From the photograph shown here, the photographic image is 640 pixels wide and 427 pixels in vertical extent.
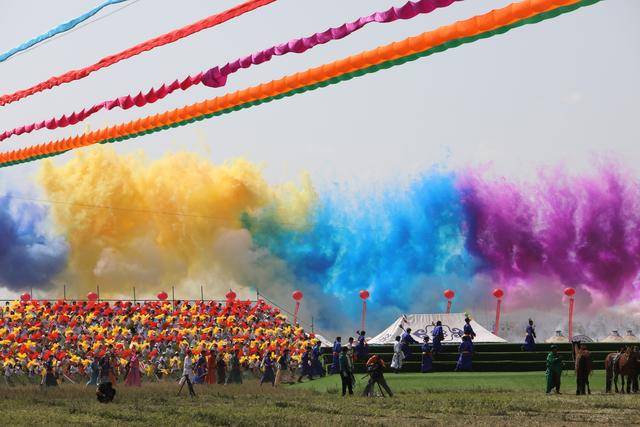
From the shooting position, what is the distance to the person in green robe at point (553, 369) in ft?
96.8

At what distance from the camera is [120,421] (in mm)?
23844

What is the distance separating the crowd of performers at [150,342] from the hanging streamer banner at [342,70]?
1466cm

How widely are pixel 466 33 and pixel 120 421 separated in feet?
42.7

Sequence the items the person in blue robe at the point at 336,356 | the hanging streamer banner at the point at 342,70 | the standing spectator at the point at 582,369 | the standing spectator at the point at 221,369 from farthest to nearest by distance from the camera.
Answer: the standing spectator at the point at 221,369
the person in blue robe at the point at 336,356
the standing spectator at the point at 582,369
the hanging streamer banner at the point at 342,70

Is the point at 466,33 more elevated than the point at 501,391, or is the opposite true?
the point at 466,33

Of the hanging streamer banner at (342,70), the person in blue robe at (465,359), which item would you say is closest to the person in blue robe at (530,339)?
the person in blue robe at (465,359)

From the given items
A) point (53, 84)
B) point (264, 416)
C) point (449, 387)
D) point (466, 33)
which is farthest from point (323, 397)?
point (466, 33)

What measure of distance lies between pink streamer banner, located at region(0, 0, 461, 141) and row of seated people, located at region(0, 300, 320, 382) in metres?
17.4

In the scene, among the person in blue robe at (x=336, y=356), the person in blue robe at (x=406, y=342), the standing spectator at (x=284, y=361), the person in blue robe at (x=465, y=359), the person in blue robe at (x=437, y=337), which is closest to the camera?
the person in blue robe at (x=336, y=356)

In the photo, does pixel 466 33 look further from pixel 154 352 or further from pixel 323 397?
pixel 154 352

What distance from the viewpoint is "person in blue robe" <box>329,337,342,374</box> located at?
35906 mm

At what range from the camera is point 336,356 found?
37.9 metres

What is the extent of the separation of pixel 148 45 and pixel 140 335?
2782cm

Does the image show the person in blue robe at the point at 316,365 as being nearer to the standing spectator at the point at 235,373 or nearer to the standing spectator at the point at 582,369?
the standing spectator at the point at 235,373
